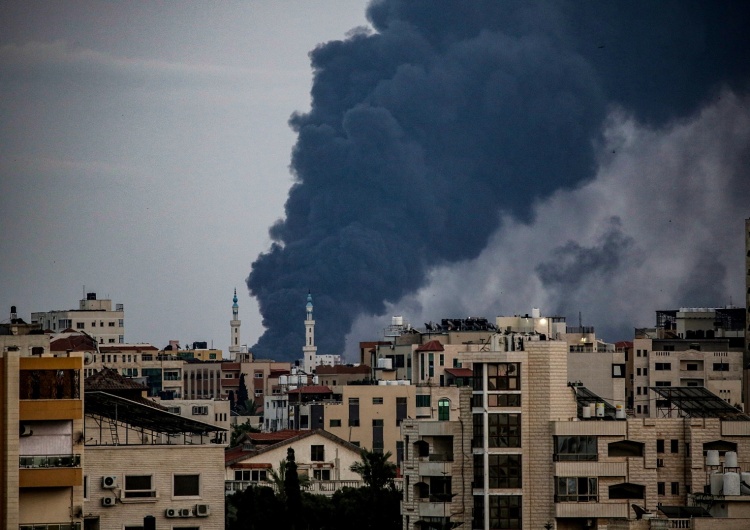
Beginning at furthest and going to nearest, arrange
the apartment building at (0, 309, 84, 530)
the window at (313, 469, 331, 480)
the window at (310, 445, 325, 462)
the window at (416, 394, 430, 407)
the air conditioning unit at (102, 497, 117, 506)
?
the window at (416, 394, 430, 407) → the window at (310, 445, 325, 462) → the window at (313, 469, 331, 480) → the air conditioning unit at (102, 497, 117, 506) → the apartment building at (0, 309, 84, 530)

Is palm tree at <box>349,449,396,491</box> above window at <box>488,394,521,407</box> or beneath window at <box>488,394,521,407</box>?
beneath

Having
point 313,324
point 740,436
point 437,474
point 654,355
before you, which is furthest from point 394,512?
point 313,324

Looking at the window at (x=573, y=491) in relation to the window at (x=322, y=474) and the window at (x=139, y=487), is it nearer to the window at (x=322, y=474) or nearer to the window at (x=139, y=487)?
the window at (x=139, y=487)

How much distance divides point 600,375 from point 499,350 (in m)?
39.1

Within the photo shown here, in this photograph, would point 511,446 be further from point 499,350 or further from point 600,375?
point 600,375

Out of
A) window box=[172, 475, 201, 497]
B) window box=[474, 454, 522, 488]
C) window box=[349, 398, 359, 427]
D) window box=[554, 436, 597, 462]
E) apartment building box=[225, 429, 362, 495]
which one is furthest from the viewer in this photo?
window box=[349, 398, 359, 427]

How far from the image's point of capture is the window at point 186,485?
153 feet

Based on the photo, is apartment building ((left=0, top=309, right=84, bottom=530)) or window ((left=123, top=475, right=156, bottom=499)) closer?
apartment building ((left=0, top=309, right=84, bottom=530))

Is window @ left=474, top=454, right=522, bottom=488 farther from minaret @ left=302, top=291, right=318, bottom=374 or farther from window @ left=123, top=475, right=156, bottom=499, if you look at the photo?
minaret @ left=302, top=291, right=318, bottom=374

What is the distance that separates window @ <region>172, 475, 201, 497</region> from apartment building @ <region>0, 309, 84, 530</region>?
513 centimetres

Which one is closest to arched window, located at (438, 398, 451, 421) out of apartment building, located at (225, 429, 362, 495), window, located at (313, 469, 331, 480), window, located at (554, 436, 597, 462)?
window, located at (554, 436, 597, 462)

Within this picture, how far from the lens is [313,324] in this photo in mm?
197125

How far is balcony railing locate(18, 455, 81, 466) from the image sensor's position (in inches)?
1609

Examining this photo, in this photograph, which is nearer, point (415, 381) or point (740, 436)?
point (740, 436)
